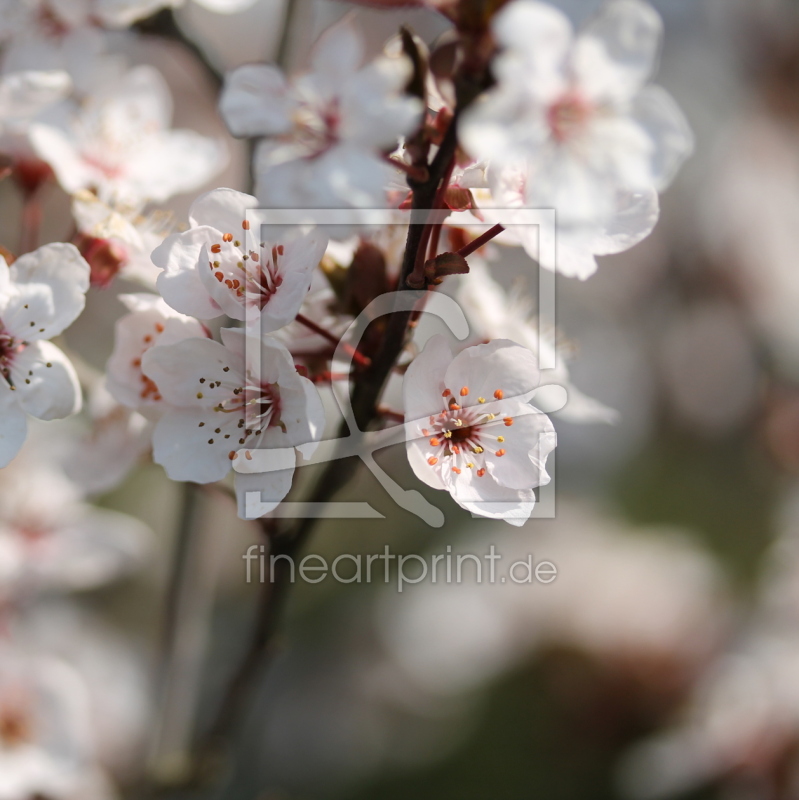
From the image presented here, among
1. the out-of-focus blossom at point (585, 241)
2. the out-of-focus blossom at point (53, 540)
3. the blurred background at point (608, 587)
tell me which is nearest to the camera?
the out-of-focus blossom at point (585, 241)

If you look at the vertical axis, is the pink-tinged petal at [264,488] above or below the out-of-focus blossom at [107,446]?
below

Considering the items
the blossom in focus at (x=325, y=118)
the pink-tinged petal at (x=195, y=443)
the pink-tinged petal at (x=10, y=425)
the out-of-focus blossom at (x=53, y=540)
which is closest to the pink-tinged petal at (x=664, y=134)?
the blossom in focus at (x=325, y=118)

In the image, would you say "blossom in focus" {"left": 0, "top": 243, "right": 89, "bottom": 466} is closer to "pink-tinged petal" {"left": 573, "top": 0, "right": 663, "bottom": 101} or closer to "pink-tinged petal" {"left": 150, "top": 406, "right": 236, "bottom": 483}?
"pink-tinged petal" {"left": 150, "top": 406, "right": 236, "bottom": 483}

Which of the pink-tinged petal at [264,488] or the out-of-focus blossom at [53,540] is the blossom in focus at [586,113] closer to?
the pink-tinged petal at [264,488]

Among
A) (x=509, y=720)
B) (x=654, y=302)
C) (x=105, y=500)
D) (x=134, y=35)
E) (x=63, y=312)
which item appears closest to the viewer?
(x=63, y=312)

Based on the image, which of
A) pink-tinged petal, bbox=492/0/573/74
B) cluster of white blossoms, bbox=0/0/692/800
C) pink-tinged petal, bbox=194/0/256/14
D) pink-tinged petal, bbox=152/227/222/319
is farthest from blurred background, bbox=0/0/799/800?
pink-tinged petal, bbox=492/0/573/74

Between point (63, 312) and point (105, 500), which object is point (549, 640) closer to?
point (105, 500)

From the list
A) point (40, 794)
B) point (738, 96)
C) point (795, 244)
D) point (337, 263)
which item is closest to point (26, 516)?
point (40, 794)
